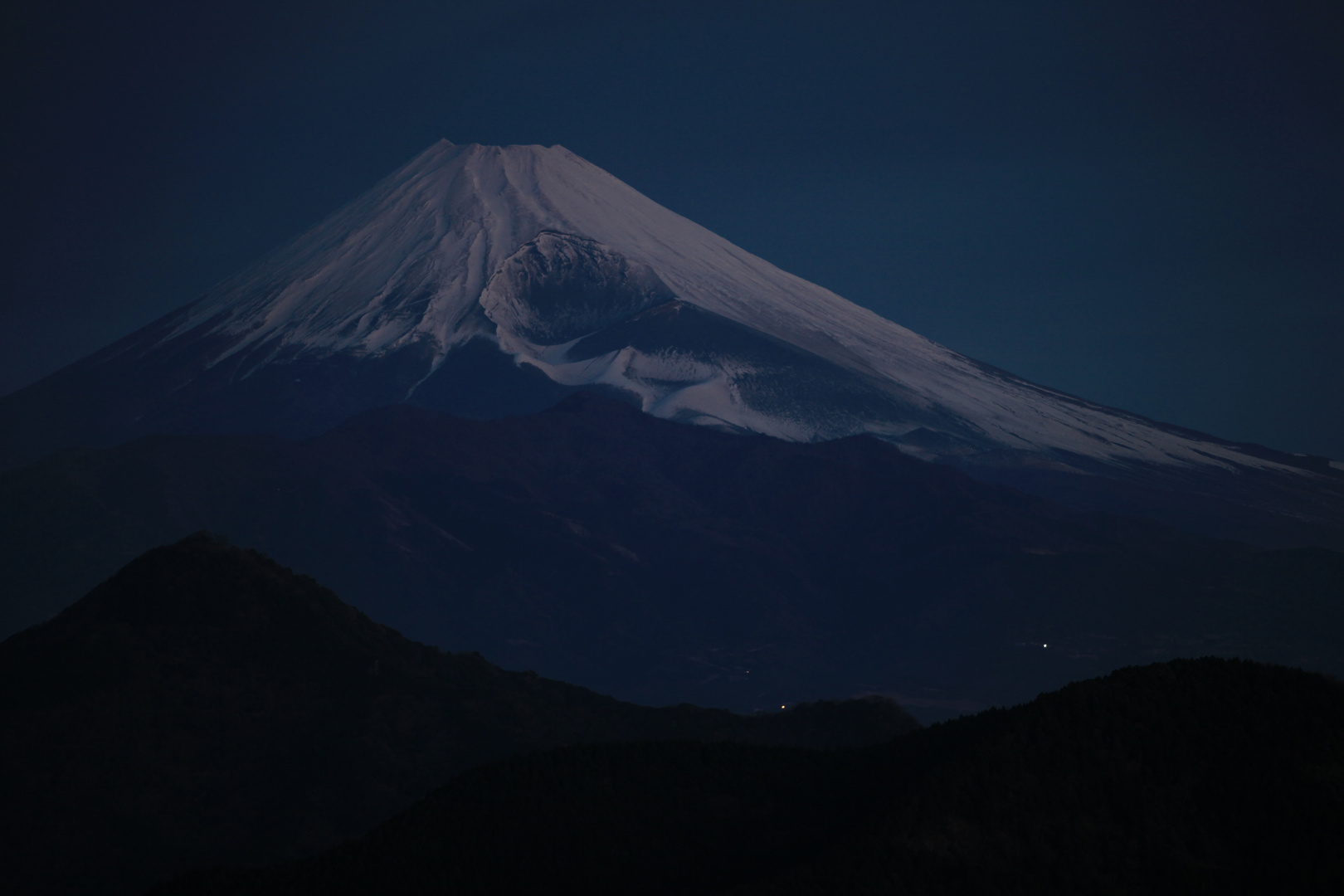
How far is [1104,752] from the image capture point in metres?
17.8

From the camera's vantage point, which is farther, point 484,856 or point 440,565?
point 440,565

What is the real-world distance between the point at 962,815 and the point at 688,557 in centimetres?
10358

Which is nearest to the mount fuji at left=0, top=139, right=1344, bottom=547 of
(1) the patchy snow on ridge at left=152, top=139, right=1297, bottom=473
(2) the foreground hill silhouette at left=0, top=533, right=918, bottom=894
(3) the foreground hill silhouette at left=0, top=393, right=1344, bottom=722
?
(1) the patchy snow on ridge at left=152, top=139, right=1297, bottom=473

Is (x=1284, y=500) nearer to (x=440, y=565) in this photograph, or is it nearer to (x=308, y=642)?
(x=440, y=565)

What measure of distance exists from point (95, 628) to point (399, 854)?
66.8ft

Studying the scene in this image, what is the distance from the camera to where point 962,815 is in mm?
16875

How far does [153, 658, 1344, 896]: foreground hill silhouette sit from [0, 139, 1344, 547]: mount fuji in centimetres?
12388

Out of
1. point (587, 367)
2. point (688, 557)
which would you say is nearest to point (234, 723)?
point (688, 557)

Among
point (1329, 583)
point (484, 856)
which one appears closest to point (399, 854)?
point (484, 856)

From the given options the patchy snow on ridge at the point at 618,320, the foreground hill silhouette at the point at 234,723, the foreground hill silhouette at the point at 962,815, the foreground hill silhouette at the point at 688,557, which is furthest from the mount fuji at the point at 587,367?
the foreground hill silhouette at the point at 962,815

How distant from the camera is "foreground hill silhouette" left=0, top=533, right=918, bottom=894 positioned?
1204 inches

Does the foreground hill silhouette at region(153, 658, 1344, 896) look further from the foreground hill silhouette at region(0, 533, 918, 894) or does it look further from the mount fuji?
the mount fuji

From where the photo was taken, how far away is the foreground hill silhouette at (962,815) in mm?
16016

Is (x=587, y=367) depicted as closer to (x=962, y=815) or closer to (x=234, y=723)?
(x=234, y=723)
